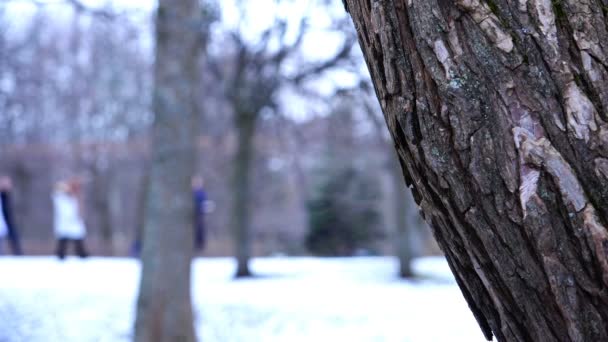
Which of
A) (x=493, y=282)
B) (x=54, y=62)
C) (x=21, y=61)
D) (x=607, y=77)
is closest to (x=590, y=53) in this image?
→ (x=607, y=77)

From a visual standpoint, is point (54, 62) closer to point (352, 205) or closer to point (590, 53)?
point (352, 205)

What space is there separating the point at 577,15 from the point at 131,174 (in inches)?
1550

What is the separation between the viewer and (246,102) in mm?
14344

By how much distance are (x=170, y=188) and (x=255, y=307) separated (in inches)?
125

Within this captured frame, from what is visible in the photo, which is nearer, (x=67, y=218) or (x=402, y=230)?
(x=402, y=230)

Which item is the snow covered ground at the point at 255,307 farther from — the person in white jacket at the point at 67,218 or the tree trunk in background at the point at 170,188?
the person in white jacket at the point at 67,218

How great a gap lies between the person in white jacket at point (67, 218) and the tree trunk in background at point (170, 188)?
8651 mm

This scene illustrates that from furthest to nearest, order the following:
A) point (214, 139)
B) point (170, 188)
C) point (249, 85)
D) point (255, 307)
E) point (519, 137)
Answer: point (214, 139) → point (249, 85) → point (255, 307) → point (170, 188) → point (519, 137)

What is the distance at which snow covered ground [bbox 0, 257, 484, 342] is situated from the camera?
9.02m

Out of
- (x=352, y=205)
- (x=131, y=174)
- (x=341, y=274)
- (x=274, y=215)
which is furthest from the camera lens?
(x=131, y=174)

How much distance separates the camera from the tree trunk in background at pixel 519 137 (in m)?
1.58

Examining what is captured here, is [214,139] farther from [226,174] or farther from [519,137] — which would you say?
[519,137]

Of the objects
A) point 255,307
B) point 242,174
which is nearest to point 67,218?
point 242,174

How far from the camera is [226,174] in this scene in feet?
107
